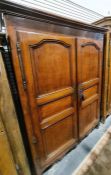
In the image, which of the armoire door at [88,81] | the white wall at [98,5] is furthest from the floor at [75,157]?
the white wall at [98,5]

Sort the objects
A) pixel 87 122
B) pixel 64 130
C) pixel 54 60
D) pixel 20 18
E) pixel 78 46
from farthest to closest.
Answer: pixel 87 122 → pixel 64 130 → pixel 78 46 → pixel 54 60 → pixel 20 18

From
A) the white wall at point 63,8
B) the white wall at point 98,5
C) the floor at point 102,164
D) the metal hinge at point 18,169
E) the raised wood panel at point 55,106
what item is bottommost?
the floor at point 102,164

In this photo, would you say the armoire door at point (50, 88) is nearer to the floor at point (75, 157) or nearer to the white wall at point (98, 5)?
the floor at point (75, 157)

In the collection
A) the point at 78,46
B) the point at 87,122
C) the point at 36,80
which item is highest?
the point at 78,46

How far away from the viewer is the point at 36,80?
1.05 m

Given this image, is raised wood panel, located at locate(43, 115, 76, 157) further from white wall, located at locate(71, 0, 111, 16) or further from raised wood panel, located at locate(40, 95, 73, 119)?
white wall, located at locate(71, 0, 111, 16)

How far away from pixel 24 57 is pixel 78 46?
2.43 ft

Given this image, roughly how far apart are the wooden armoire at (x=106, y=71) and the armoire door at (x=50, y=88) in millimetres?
866

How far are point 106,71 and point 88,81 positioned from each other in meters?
0.57

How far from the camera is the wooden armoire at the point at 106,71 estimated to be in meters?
1.83

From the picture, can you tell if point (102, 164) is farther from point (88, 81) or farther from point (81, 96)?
point (88, 81)

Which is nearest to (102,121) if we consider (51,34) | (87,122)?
(87,122)

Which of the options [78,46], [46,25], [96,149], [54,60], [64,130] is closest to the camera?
[46,25]

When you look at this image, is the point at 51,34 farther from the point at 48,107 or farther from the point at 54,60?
the point at 48,107
